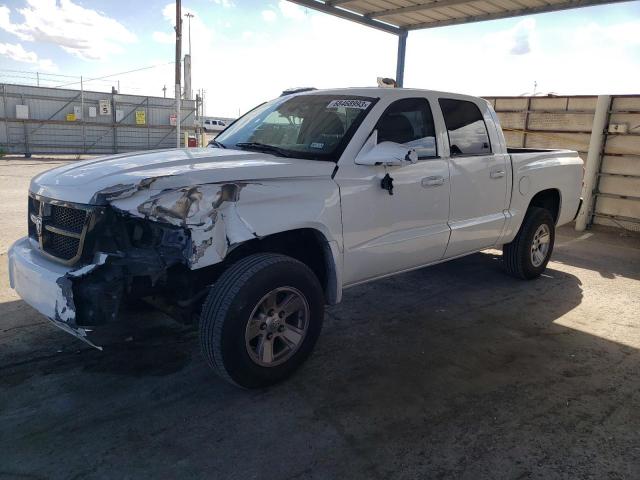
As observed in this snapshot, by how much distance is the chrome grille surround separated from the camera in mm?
2902

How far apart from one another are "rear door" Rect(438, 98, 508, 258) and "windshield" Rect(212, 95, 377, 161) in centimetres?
102

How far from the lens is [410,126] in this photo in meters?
4.20

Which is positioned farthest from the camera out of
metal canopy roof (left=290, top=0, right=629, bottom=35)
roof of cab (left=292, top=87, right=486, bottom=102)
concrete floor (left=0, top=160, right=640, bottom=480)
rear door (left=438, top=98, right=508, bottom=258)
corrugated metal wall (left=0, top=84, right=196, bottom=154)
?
corrugated metal wall (left=0, top=84, right=196, bottom=154)

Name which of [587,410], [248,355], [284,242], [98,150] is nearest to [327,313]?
[284,242]

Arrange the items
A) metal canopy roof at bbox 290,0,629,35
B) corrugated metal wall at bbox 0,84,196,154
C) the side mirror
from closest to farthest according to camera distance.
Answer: the side mirror
metal canopy roof at bbox 290,0,629,35
corrugated metal wall at bbox 0,84,196,154

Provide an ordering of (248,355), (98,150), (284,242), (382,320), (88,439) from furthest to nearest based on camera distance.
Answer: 1. (98,150)
2. (382,320)
3. (284,242)
4. (248,355)
5. (88,439)

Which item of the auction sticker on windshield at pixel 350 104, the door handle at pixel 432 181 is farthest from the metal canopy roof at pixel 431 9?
the door handle at pixel 432 181

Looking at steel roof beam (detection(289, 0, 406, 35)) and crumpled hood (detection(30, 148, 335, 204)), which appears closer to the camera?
crumpled hood (detection(30, 148, 335, 204))

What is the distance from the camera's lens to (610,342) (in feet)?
13.8

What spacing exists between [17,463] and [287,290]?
166 cm

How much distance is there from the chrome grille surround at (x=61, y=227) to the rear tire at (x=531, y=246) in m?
4.47

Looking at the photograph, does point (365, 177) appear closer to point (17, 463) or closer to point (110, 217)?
point (110, 217)

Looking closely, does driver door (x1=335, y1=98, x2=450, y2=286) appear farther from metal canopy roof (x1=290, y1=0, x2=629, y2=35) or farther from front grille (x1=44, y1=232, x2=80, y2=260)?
metal canopy roof (x1=290, y1=0, x2=629, y2=35)

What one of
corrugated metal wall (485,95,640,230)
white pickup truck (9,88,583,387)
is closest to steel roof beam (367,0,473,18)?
corrugated metal wall (485,95,640,230)
